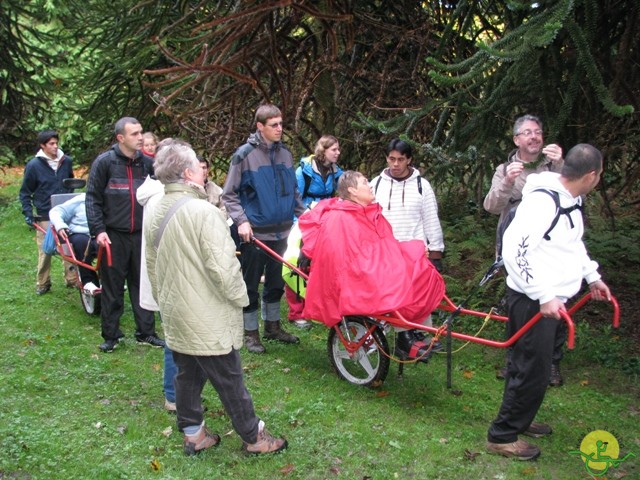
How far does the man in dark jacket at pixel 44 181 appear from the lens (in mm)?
9141

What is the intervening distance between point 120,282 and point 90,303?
139 cm

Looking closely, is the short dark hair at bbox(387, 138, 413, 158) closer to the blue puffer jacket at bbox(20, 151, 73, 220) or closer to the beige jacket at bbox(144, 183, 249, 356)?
the beige jacket at bbox(144, 183, 249, 356)

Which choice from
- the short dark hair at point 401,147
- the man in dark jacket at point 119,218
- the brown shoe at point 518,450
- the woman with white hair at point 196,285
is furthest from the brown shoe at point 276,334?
the brown shoe at point 518,450

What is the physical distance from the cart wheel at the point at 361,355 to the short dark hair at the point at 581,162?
6.64ft

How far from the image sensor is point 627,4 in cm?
577

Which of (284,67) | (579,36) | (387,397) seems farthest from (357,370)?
(284,67)

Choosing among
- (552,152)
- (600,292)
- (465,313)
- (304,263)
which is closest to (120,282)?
(304,263)

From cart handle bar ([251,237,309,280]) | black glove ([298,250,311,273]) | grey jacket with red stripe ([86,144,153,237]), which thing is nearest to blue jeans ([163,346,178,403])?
cart handle bar ([251,237,309,280])

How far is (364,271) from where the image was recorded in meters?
5.14

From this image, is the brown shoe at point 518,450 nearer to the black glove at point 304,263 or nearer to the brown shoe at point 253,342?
the black glove at point 304,263

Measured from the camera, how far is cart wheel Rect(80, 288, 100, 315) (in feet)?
25.8

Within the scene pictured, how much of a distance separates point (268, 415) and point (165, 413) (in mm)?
791

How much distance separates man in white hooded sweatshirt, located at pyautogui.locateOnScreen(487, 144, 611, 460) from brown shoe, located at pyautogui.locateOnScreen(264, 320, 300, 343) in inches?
115

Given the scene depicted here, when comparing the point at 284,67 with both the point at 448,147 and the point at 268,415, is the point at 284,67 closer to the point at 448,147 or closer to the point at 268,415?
the point at 448,147
